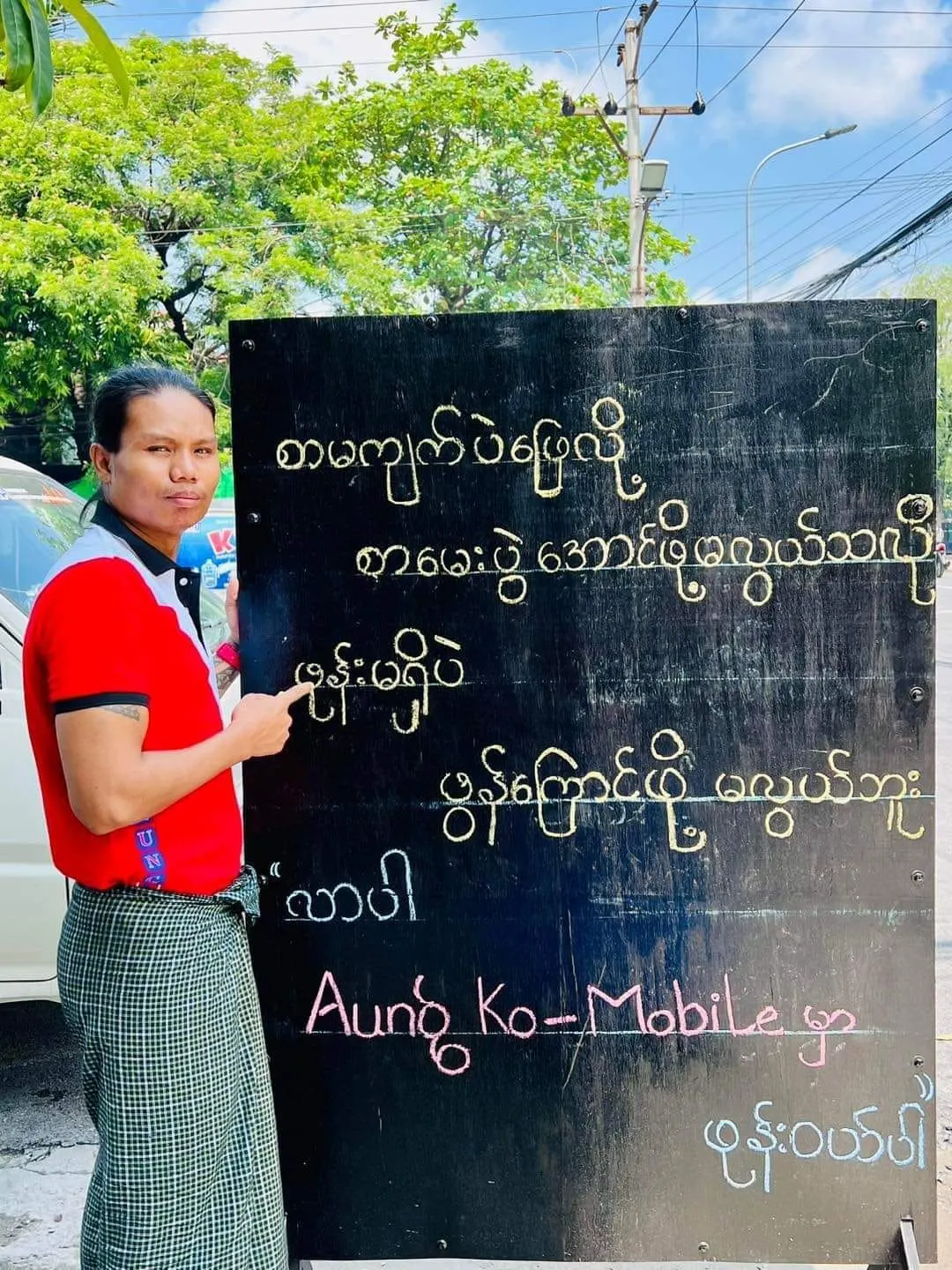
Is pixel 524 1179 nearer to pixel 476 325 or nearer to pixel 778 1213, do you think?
pixel 778 1213

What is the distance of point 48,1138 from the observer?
338 centimetres

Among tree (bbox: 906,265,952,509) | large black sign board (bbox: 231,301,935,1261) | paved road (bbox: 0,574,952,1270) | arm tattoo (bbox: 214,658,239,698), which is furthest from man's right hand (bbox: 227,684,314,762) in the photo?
tree (bbox: 906,265,952,509)

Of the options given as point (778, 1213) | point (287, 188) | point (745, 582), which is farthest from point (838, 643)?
point (287, 188)

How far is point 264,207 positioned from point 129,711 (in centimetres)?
Result: 1823

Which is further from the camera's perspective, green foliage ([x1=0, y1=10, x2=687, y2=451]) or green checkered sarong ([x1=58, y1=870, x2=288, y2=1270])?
green foliage ([x1=0, y1=10, x2=687, y2=451])

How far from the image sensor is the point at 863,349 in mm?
2059


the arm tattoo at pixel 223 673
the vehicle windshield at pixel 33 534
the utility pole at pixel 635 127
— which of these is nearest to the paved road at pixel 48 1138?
the arm tattoo at pixel 223 673

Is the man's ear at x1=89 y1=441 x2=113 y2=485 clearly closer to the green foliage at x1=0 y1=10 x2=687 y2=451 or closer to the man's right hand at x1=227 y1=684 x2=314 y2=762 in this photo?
the man's right hand at x1=227 y1=684 x2=314 y2=762

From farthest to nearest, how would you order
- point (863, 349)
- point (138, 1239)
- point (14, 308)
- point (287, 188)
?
1. point (287, 188)
2. point (14, 308)
3. point (863, 349)
4. point (138, 1239)

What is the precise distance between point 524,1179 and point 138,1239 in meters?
0.76

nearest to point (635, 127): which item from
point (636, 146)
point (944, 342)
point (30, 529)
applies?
point (636, 146)

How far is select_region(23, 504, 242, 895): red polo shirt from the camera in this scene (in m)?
1.60

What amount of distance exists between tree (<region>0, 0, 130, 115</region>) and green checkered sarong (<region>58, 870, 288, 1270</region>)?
1.25 m

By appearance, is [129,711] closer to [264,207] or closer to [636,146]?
[636,146]
